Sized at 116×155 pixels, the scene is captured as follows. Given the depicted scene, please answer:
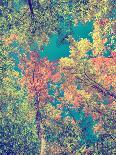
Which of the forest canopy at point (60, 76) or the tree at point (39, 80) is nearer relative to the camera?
the forest canopy at point (60, 76)

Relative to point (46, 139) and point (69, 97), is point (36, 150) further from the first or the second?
point (69, 97)

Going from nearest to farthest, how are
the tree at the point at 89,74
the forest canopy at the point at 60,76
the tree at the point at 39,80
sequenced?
the forest canopy at the point at 60,76 < the tree at the point at 89,74 < the tree at the point at 39,80

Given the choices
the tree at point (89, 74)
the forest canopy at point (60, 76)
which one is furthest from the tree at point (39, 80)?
the tree at point (89, 74)

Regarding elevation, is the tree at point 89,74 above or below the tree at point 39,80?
below

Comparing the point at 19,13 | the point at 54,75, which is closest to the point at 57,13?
the point at 19,13

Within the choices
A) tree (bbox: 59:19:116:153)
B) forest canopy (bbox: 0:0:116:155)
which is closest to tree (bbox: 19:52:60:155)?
forest canopy (bbox: 0:0:116:155)

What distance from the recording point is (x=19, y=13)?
11.5 metres

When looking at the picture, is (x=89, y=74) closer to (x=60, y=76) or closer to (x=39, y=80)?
(x=39, y=80)

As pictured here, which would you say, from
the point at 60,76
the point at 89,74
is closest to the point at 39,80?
the point at 60,76

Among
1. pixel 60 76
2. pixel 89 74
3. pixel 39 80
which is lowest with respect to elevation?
pixel 89 74

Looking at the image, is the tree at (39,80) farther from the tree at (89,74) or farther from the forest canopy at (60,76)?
the tree at (89,74)

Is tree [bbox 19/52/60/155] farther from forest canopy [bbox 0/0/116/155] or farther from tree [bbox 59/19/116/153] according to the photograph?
tree [bbox 59/19/116/153]

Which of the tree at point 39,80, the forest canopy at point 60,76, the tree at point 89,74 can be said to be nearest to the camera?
the forest canopy at point 60,76

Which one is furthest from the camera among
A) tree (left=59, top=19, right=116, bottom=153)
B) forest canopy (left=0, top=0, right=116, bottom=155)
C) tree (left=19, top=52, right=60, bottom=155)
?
tree (left=19, top=52, right=60, bottom=155)
